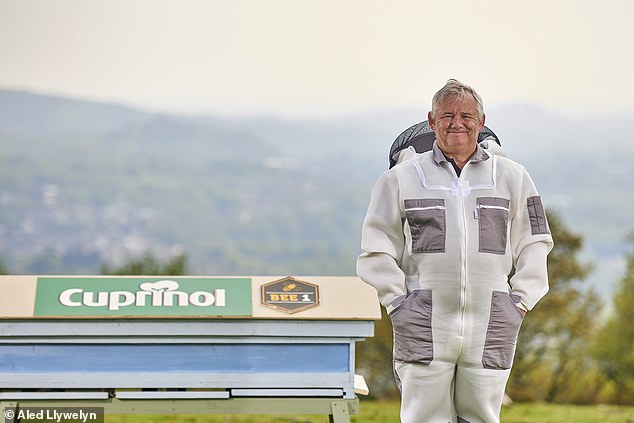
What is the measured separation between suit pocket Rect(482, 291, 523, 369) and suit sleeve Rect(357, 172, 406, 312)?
0.37m

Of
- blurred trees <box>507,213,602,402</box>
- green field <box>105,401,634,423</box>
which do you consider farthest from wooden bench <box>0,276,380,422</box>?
blurred trees <box>507,213,602,402</box>

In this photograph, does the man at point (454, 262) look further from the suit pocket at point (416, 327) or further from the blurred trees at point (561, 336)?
the blurred trees at point (561, 336)

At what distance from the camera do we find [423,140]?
427cm

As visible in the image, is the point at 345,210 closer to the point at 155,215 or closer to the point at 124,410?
the point at 155,215

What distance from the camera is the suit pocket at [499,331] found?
383cm

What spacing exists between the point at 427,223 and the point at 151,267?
21.9 ft

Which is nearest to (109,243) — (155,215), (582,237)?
(155,215)

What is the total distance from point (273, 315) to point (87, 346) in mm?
944

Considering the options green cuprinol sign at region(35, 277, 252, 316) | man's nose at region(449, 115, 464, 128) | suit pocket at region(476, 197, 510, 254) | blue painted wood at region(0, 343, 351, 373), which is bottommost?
blue painted wood at region(0, 343, 351, 373)

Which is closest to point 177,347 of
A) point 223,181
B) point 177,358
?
point 177,358

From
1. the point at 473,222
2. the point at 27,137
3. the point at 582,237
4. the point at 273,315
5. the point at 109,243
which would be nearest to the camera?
the point at 473,222

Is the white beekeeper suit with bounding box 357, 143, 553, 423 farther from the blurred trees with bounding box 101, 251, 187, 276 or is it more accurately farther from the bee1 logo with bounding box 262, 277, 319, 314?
the blurred trees with bounding box 101, 251, 187, 276

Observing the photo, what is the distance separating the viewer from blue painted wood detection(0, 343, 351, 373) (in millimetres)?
4781

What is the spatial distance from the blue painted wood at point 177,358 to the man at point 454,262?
3.03 ft
